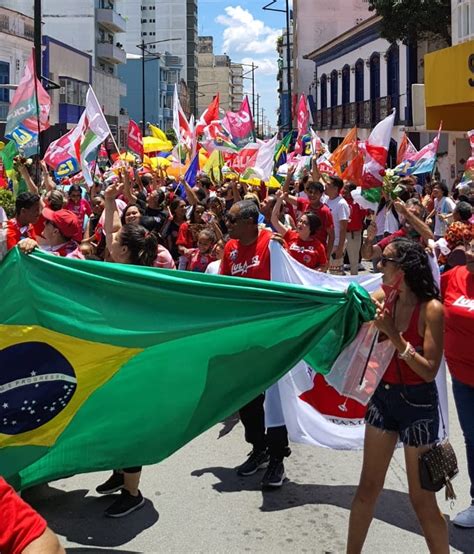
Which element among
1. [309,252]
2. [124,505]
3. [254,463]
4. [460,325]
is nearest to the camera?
[460,325]

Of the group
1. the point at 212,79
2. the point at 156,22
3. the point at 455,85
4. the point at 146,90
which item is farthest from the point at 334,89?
the point at 212,79

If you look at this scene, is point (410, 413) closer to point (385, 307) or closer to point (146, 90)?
point (385, 307)

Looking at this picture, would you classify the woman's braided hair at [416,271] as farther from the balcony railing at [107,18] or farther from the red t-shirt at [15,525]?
the balcony railing at [107,18]

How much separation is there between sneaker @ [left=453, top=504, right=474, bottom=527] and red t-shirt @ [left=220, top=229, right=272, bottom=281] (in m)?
1.97

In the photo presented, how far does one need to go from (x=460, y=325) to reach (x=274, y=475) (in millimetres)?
1623

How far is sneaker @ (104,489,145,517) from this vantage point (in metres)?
5.07

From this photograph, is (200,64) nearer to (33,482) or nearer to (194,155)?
(194,155)

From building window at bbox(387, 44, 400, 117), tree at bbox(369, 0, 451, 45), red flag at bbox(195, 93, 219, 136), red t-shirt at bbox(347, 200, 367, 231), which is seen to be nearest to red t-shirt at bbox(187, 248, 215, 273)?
red t-shirt at bbox(347, 200, 367, 231)

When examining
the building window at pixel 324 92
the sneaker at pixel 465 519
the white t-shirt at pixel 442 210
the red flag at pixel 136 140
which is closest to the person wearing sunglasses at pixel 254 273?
the sneaker at pixel 465 519

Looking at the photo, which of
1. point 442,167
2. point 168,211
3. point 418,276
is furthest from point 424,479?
point 442,167

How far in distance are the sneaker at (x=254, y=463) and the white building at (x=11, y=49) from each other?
1573 inches

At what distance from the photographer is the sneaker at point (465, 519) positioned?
488cm

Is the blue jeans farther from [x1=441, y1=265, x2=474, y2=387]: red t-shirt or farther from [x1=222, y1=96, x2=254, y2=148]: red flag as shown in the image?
[x1=222, y1=96, x2=254, y2=148]: red flag

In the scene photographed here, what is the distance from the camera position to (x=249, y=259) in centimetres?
603
